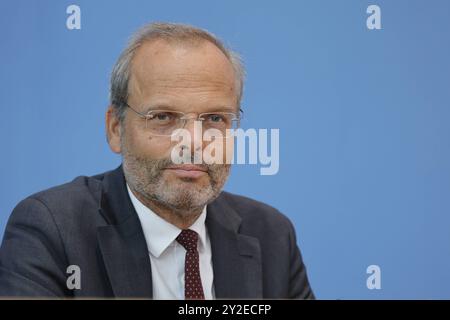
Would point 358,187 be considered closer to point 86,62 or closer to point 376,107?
point 376,107

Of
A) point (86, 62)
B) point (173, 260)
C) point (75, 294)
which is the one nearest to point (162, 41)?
point (86, 62)

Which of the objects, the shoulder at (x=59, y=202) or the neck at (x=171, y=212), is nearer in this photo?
the shoulder at (x=59, y=202)

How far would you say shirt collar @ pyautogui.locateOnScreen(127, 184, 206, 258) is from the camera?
66.9 inches

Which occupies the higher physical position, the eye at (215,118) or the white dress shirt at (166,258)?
the eye at (215,118)

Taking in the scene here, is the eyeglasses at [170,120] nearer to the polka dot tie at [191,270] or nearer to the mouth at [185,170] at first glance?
the mouth at [185,170]

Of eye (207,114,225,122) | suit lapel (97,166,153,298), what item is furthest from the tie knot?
eye (207,114,225,122)

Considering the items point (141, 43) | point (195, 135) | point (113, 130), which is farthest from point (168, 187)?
point (141, 43)

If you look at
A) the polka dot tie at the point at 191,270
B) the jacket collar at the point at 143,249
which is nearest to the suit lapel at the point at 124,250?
the jacket collar at the point at 143,249

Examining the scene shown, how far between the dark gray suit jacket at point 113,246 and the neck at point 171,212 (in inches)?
2.1

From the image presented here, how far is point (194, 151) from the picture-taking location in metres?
1.72

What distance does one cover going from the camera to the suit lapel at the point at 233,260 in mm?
1740

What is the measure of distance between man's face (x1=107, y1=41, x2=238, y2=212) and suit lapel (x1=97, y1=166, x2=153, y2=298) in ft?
0.29

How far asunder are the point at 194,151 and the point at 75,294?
518 mm

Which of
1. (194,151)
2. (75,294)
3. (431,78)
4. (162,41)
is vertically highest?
(162,41)
